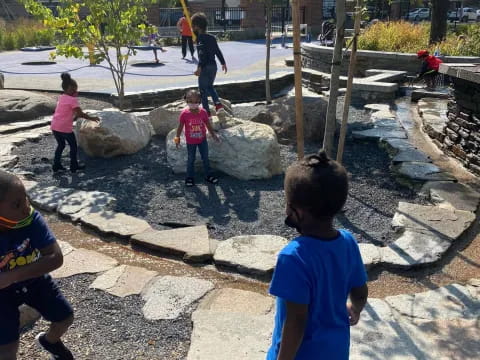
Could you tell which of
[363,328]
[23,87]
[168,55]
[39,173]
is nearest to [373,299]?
[363,328]

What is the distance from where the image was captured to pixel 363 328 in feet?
9.79

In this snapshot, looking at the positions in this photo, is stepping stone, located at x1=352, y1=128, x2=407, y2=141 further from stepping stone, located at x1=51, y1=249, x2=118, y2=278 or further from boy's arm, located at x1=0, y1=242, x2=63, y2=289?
boy's arm, located at x1=0, y1=242, x2=63, y2=289

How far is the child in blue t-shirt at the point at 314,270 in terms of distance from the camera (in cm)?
153

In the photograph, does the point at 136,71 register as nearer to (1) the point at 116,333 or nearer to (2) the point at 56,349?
(1) the point at 116,333

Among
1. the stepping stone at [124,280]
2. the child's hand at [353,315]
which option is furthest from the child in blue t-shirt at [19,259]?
the child's hand at [353,315]

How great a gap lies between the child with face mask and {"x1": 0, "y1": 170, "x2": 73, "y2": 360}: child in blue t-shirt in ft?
10.7

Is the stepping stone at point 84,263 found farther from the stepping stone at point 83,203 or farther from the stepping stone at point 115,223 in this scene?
the stepping stone at point 83,203

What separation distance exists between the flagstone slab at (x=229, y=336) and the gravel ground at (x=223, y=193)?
1305 mm

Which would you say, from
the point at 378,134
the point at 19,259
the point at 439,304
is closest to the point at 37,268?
the point at 19,259

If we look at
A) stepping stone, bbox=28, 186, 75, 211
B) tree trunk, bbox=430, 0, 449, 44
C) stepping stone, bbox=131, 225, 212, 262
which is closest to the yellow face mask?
stepping stone, bbox=131, 225, 212, 262

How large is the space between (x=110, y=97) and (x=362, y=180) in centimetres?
667

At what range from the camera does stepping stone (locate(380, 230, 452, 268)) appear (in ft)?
12.2

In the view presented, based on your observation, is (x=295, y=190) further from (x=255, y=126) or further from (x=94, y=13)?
(x=94, y=13)

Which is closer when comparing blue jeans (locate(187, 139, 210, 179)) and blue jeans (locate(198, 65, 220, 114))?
blue jeans (locate(187, 139, 210, 179))
